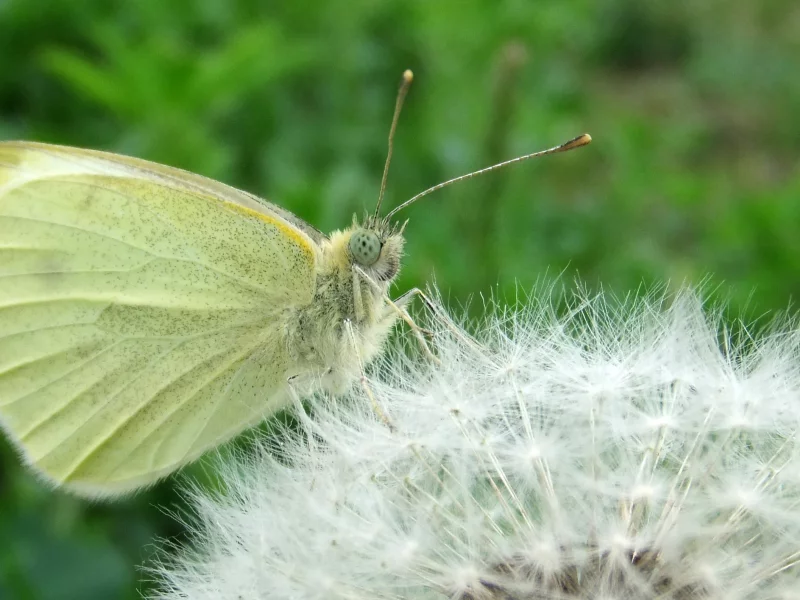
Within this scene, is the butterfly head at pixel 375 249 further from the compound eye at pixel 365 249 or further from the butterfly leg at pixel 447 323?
the butterfly leg at pixel 447 323

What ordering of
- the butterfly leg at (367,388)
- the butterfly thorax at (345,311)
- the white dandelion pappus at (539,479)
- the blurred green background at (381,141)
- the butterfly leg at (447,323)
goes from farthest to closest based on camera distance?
the blurred green background at (381,141) < the butterfly thorax at (345,311) < the butterfly leg at (447,323) < the butterfly leg at (367,388) < the white dandelion pappus at (539,479)

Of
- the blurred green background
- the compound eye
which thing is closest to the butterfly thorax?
the compound eye

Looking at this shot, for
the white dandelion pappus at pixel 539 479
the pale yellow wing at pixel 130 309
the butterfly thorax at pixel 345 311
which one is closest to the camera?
the white dandelion pappus at pixel 539 479

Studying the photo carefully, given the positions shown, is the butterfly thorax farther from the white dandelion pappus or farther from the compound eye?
the white dandelion pappus

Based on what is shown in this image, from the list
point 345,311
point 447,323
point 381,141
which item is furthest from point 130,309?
point 381,141

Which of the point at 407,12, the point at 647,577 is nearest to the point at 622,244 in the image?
the point at 407,12

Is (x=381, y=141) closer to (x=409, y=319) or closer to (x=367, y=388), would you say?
(x=409, y=319)

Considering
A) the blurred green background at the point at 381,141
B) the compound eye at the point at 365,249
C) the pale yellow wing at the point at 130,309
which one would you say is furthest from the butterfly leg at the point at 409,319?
the blurred green background at the point at 381,141
